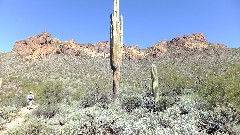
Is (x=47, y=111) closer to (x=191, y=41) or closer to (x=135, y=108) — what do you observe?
(x=135, y=108)

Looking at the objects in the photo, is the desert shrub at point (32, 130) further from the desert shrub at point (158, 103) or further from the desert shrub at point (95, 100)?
the desert shrub at point (95, 100)

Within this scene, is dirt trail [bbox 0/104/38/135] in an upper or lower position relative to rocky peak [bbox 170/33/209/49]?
lower

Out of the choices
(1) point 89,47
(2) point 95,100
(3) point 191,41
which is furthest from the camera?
(1) point 89,47

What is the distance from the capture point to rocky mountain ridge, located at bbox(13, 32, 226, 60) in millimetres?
51938

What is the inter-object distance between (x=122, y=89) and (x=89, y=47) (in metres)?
36.6

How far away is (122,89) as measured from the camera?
28.5 metres

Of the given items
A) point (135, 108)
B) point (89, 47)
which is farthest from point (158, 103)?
point (89, 47)

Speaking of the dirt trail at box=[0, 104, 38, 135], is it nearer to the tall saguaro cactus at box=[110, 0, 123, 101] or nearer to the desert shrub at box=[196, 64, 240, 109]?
the tall saguaro cactus at box=[110, 0, 123, 101]

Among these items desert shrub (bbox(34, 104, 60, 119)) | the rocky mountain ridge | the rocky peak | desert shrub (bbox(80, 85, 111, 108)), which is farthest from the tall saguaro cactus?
the rocky peak

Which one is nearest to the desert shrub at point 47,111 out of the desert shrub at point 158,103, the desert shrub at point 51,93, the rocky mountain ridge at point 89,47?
the desert shrub at point 158,103

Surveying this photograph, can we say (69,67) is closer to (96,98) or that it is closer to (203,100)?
(96,98)

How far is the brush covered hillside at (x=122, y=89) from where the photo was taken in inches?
457

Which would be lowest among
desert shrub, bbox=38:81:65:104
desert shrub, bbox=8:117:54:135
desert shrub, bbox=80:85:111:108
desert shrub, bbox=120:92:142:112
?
desert shrub, bbox=8:117:54:135

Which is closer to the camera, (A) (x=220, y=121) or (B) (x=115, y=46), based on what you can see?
(A) (x=220, y=121)
